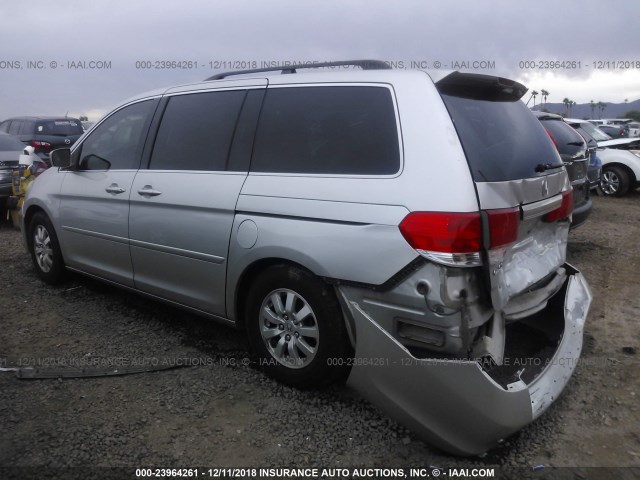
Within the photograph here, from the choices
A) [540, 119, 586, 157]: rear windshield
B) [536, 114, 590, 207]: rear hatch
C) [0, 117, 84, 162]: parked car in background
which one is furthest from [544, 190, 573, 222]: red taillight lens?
[0, 117, 84, 162]: parked car in background

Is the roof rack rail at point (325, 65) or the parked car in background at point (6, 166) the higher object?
the roof rack rail at point (325, 65)

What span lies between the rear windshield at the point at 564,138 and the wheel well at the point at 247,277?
440 cm

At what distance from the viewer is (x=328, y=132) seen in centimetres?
293

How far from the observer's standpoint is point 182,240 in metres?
3.46

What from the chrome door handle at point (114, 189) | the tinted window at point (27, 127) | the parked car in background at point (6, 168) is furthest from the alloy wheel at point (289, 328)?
the tinted window at point (27, 127)

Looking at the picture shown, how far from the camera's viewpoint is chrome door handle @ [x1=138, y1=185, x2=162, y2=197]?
12.0ft

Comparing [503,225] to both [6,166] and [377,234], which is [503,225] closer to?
[377,234]

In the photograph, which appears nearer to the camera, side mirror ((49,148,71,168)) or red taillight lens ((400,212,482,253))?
red taillight lens ((400,212,482,253))

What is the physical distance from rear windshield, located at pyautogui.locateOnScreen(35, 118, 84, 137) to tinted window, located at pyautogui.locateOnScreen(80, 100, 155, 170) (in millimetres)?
8937

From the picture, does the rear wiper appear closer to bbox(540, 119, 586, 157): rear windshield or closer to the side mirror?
bbox(540, 119, 586, 157): rear windshield

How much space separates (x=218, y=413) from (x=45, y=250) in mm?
2979

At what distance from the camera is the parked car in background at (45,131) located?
11.9m

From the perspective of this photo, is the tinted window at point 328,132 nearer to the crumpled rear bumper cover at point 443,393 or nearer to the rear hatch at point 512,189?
the rear hatch at point 512,189

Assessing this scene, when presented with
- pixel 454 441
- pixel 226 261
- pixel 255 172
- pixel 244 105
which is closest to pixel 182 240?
pixel 226 261
